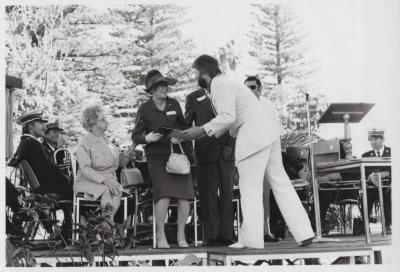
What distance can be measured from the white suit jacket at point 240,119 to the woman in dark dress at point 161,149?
2.40 ft

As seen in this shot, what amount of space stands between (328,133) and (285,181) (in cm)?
1725

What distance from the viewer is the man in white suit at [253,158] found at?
5484 mm

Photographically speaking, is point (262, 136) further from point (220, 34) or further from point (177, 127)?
point (220, 34)

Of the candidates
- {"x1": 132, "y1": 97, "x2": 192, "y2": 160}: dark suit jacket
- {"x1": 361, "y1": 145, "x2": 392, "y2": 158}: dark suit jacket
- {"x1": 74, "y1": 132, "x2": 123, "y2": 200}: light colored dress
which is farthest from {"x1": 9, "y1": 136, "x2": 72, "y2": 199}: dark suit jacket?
{"x1": 361, "y1": 145, "x2": 392, "y2": 158}: dark suit jacket

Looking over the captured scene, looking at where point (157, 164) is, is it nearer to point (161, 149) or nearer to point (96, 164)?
point (161, 149)

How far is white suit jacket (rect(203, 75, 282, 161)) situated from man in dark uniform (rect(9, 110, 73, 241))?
1.65m

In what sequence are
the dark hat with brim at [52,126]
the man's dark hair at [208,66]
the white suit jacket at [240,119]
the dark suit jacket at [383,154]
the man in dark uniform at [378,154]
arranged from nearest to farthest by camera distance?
the white suit jacket at [240,119] < the man's dark hair at [208,66] < the dark hat with brim at [52,126] < the man in dark uniform at [378,154] < the dark suit jacket at [383,154]

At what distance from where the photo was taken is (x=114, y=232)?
489cm

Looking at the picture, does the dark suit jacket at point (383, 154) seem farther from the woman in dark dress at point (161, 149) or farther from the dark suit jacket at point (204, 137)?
the woman in dark dress at point (161, 149)

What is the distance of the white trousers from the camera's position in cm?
546

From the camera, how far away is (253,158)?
555 centimetres

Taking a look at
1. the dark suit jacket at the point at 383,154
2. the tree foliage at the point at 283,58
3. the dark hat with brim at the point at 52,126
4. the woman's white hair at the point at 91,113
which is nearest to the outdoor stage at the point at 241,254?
the woman's white hair at the point at 91,113

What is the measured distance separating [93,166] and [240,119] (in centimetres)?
145

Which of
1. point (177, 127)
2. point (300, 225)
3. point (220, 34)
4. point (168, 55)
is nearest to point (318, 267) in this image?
point (300, 225)
